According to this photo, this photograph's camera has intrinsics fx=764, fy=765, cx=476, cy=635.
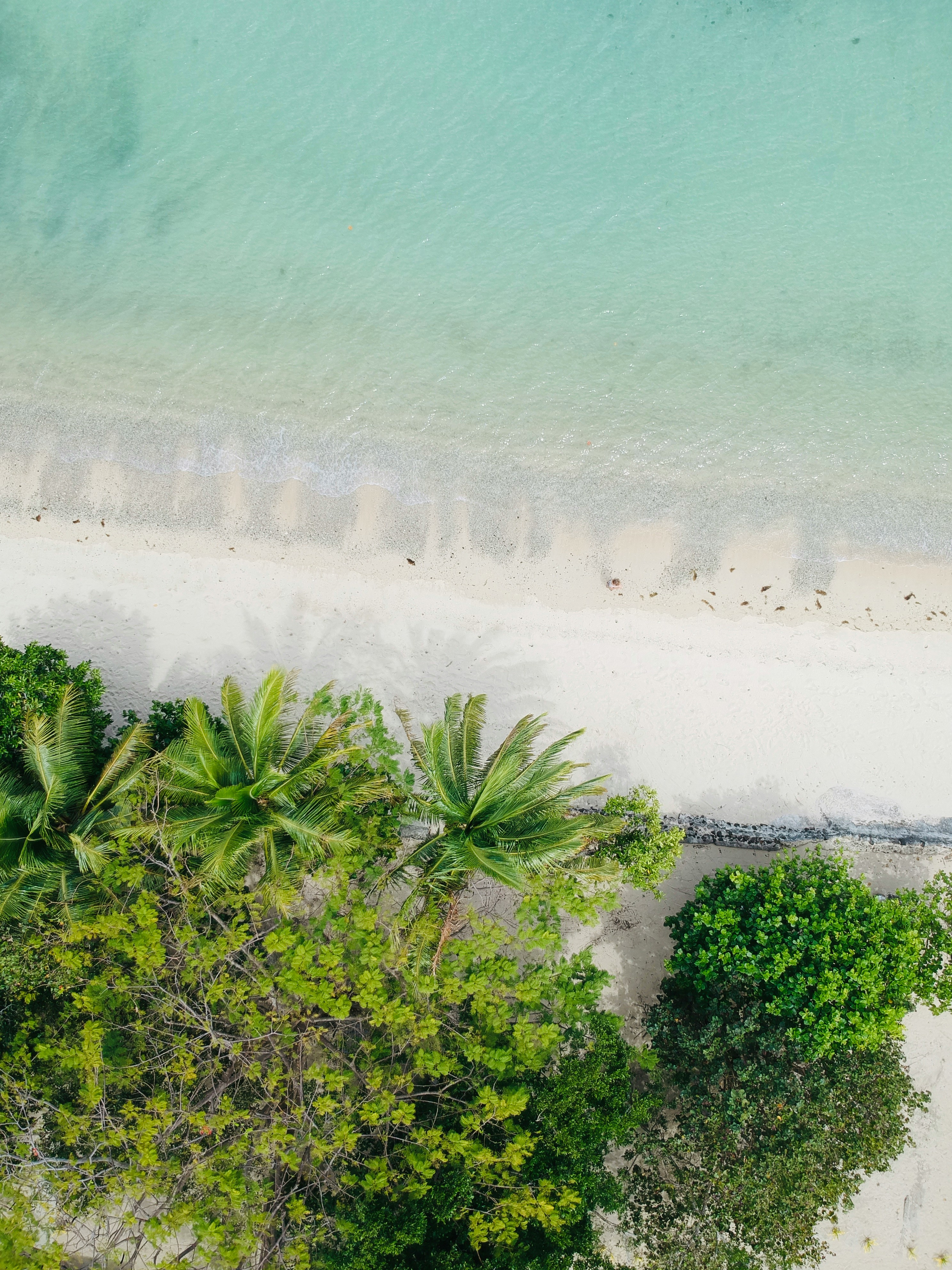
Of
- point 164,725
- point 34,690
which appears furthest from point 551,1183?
point 34,690

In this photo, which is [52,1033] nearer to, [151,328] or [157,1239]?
[157,1239]

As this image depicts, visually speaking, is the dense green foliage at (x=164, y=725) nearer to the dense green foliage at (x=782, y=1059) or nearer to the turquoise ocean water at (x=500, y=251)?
the turquoise ocean water at (x=500, y=251)

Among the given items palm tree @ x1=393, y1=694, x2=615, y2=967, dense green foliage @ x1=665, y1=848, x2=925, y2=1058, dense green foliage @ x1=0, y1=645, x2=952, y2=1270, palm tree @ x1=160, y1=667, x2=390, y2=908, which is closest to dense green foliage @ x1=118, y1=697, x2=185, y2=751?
dense green foliage @ x1=0, y1=645, x2=952, y2=1270

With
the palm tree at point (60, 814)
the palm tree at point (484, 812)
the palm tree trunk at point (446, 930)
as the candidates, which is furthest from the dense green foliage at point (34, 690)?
the palm tree trunk at point (446, 930)

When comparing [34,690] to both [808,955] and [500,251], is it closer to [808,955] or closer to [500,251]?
[500,251]

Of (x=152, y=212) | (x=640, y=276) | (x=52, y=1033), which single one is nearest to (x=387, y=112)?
(x=152, y=212)
